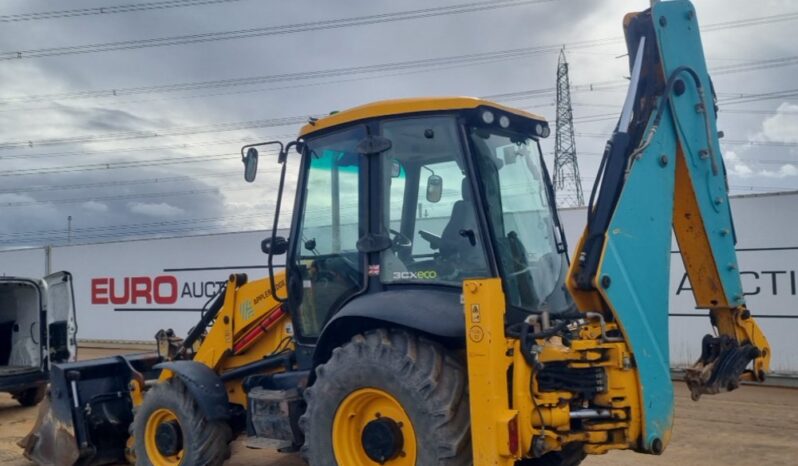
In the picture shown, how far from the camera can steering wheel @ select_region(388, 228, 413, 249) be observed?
482cm

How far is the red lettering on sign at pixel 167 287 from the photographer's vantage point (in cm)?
1694

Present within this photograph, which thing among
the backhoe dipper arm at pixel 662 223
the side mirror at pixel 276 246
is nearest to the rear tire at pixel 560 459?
the backhoe dipper arm at pixel 662 223

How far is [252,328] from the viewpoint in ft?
19.9

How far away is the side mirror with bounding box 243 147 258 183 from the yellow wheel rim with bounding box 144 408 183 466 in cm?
185

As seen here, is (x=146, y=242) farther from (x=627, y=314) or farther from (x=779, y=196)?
(x=627, y=314)

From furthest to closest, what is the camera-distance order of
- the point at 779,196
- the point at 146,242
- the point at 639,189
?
the point at 146,242, the point at 779,196, the point at 639,189

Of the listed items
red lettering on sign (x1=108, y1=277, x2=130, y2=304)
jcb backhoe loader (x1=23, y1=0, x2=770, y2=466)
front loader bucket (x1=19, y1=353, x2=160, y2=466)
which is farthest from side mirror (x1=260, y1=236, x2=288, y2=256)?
red lettering on sign (x1=108, y1=277, x2=130, y2=304)

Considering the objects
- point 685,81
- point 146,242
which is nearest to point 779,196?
point 685,81

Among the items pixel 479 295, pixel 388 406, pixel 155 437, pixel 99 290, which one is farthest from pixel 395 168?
pixel 99 290

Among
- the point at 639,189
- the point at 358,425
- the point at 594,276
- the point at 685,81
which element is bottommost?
the point at 358,425

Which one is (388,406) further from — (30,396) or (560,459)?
(30,396)

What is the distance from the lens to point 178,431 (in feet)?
19.0

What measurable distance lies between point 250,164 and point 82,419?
2647mm

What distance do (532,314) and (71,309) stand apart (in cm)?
717
